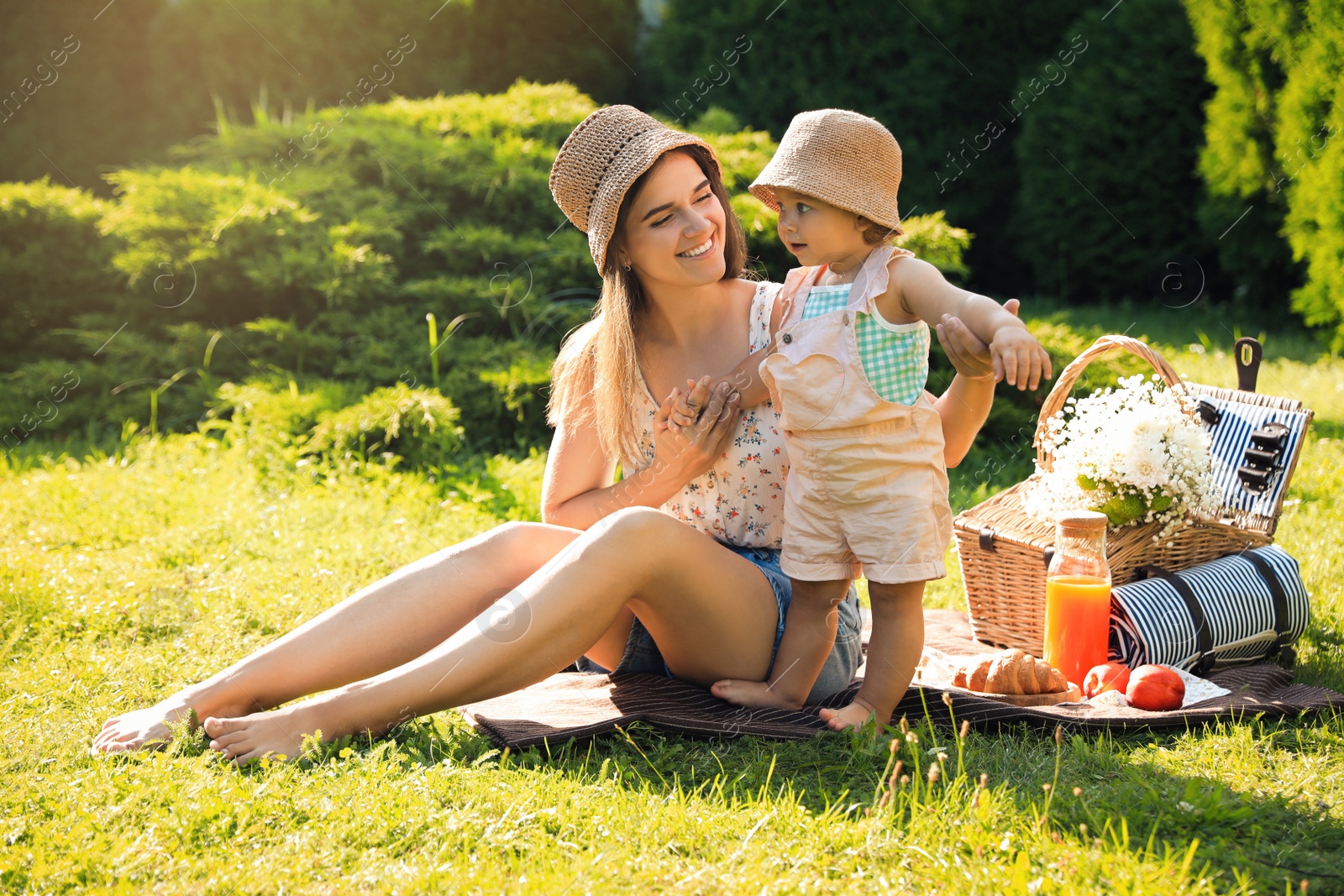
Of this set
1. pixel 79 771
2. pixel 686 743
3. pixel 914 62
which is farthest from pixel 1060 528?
pixel 914 62

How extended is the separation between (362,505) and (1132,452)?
2.97 m

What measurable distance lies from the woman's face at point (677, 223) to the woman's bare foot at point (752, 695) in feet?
3.17

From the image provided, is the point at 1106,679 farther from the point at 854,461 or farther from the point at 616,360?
the point at 616,360

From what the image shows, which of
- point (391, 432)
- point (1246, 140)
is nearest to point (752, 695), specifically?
point (391, 432)

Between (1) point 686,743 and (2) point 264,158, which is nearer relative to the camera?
(1) point 686,743

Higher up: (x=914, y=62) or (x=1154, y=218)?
(x=914, y=62)

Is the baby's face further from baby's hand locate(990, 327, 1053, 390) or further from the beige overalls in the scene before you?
baby's hand locate(990, 327, 1053, 390)

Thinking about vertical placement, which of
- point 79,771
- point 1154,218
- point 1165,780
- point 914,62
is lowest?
point 1165,780

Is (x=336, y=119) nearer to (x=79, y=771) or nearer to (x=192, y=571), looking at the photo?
(x=192, y=571)

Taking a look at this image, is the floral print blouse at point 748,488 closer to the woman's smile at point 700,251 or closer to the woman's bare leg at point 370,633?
the woman's smile at point 700,251

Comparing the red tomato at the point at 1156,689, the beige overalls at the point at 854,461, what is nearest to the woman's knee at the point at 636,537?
the beige overalls at the point at 854,461

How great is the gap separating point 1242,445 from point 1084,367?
54 cm

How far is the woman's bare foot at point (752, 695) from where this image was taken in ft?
7.96

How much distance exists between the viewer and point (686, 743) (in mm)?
2342
